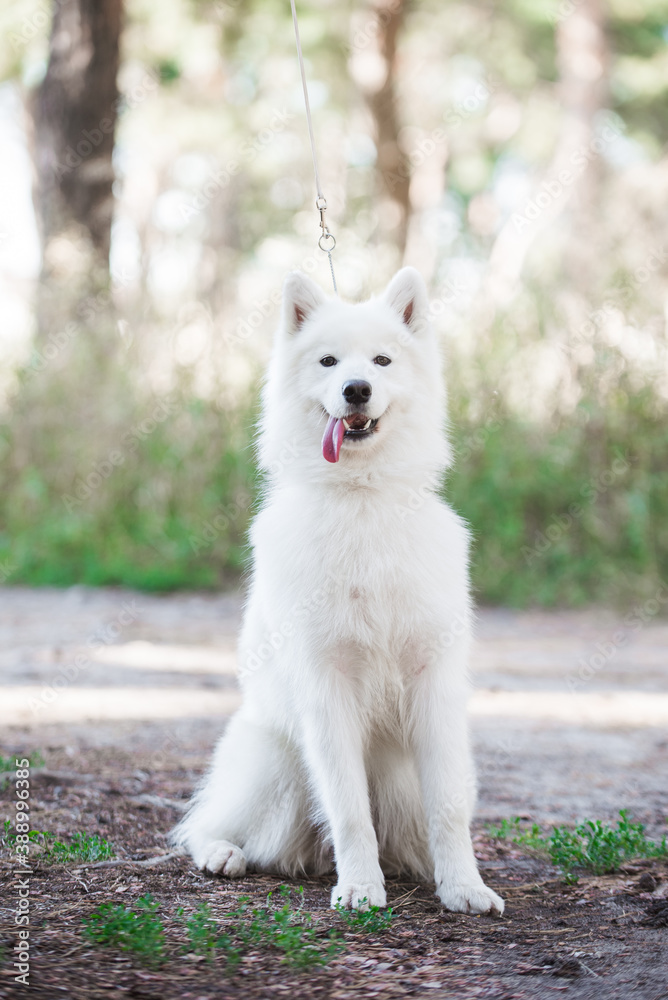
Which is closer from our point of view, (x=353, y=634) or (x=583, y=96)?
(x=353, y=634)

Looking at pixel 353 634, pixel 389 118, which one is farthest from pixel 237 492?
pixel 389 118

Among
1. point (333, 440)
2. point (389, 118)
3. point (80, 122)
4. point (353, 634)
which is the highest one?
point (389, 118)

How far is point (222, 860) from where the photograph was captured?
3.34 metres

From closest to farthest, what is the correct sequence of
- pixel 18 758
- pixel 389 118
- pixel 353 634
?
1. pixel 353 634
2. pixel 18 758
3. pixel 389 118

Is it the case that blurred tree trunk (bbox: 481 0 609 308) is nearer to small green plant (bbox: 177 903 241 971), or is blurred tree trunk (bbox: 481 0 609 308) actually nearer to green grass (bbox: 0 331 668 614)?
green grass (bbox: 0 331 668 614)

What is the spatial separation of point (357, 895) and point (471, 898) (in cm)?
36

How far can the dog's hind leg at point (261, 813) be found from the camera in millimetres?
3438

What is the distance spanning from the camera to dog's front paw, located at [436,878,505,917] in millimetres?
2992

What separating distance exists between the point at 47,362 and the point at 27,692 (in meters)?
5.91

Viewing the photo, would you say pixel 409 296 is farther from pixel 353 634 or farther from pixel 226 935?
pixel 226 935

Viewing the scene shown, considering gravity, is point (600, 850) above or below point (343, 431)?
below

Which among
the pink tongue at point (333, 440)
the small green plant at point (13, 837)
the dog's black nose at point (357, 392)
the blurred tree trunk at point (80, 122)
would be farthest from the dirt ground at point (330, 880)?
the blurred tree trunk at point (80, 122)

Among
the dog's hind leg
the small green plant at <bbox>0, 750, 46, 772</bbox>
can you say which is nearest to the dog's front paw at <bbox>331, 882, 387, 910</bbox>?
the dog's hind leg

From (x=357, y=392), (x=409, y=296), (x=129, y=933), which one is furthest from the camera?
(x=409, y=296)
